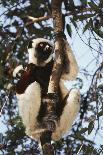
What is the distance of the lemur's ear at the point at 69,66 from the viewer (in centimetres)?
424

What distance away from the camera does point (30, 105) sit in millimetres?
4398

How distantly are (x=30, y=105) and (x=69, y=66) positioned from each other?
643mm

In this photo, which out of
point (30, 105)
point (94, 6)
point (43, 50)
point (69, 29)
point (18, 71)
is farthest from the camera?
point (43, 50)

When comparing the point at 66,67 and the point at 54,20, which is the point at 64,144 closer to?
the point at 66,67

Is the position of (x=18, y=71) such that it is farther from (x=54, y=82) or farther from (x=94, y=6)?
(x=94, y=6)

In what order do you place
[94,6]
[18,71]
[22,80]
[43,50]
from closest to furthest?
[94,6]
[22,80]
[18,71]
[43,50]

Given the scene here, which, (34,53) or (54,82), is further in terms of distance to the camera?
(34,53)

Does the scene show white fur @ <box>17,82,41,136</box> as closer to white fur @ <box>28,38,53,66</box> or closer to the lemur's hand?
the lemur's hand

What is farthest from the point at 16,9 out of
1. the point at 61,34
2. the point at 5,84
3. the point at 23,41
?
the point at 61,34

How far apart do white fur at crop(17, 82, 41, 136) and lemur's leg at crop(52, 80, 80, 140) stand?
0.95 feet

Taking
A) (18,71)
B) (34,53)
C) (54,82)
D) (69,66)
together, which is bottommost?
(54,82)

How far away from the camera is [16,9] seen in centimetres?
475

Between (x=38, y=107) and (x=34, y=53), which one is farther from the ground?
(x=34, y=53)

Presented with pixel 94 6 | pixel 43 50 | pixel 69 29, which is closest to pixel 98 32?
pixel 94 6
